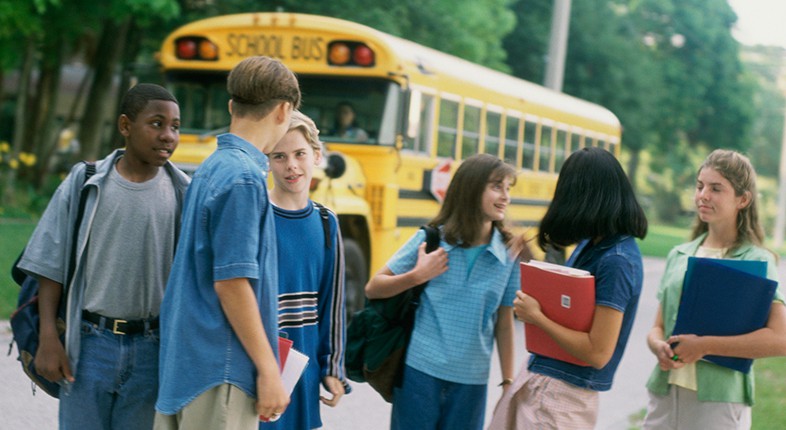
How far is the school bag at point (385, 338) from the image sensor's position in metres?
4.01

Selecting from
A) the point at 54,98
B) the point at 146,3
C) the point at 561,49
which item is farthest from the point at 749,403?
the point at 54,98

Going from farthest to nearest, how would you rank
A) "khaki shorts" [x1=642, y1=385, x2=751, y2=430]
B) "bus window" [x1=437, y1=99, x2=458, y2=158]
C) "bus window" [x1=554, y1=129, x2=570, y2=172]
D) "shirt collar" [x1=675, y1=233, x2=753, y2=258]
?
1. "bus window" [x1=554, y1=129, x2=570, y2=172]
2. "bus window" [x1=437, y1=99, x2=458, y2=158]
3. "shirt collar" [x1=675, y1=233, x2=753, y2=258]
4. "khaki shorts" [x1=642, y1=385, x2=751, y2=430]

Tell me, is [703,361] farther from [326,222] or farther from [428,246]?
[326,222]

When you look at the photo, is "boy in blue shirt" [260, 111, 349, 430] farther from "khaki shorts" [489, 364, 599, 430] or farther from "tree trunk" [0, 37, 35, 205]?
"tree trunk" [0, 37, 35, 205]

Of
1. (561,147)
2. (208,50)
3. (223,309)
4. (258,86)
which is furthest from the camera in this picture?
(561,147)

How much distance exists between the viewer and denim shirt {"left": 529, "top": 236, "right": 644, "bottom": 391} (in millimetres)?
3330

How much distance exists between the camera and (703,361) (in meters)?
3.64

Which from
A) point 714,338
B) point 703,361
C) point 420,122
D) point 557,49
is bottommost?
point 703,361

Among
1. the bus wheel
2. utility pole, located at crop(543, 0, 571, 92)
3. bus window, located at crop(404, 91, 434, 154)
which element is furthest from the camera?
utility pole, located at crop(543, 0, 571, 92)

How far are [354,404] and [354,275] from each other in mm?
1973

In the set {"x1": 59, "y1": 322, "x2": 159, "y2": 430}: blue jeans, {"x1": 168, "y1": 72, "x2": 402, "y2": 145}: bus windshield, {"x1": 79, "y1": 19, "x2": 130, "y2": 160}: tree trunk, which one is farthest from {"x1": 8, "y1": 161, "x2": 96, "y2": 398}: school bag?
{"x1": 79, "y1": 19, "x2": 130, "y2": 160}: tree trunk

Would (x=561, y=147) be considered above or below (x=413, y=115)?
below

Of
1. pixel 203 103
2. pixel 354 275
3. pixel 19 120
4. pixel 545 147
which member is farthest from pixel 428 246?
pixel 19 120

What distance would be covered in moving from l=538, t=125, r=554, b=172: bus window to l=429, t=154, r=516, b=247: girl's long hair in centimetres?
850
